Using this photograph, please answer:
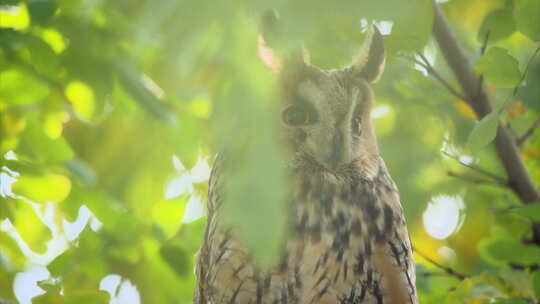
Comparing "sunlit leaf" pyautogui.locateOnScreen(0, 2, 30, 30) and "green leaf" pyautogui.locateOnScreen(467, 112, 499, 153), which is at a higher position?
"sunlit leaf" pyautogui.locateOnScreen(0, 2, 30, 30)

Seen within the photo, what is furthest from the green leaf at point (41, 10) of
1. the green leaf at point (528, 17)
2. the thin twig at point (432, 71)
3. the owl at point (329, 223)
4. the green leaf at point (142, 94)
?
the green leaf at point (528, 17)

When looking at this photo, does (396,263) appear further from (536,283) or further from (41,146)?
(41,146)

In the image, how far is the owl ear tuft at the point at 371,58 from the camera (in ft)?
3.83

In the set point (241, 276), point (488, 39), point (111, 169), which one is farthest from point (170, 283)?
point (488, 39)

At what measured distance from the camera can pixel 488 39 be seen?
1365 millimetres

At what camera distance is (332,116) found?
1.53 m

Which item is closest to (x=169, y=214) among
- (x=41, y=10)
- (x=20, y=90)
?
(x=20, y=90)

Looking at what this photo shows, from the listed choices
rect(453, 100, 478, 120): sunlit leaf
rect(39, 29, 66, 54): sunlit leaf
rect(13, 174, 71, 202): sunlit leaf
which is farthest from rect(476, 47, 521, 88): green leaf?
rect(39, 29, 66, 54): sunlit leaf

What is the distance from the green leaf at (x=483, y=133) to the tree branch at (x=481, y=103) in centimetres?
50

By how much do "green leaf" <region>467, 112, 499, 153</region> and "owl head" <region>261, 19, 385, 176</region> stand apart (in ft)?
1.50

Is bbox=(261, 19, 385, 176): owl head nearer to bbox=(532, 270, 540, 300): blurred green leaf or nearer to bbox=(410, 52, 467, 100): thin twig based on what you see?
bbox=(410, 52, 467, 100): thin twig

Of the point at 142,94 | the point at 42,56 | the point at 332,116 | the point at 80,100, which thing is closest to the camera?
the point at 142,94

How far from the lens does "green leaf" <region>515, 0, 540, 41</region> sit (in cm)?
107

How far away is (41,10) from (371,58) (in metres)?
0.63
